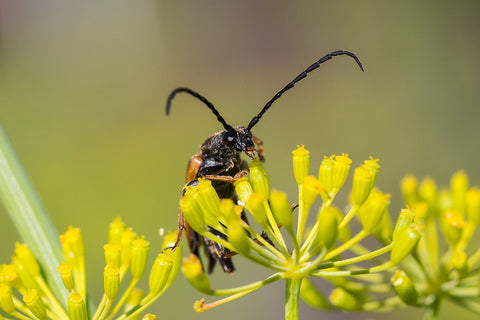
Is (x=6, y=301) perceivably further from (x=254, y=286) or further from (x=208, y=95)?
(x=208, y=95)

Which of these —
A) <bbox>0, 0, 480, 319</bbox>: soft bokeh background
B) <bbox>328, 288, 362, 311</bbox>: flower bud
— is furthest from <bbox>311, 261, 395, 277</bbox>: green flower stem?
<bbox>0, 0, 480, 319</bbox>: soft bokeh background

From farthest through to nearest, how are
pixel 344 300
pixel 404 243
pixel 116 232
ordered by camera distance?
pixel 344 300 < pixel 116 232 < pixel 404 243

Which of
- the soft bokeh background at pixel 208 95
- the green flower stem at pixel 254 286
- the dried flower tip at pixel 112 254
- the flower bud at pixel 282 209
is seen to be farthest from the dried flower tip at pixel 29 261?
the soft bokeh background at pixel 208 95

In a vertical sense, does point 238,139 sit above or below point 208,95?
below

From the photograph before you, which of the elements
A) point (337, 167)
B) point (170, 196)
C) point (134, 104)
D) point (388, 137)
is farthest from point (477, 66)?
point (337, 167)

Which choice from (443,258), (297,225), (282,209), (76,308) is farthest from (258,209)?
(443,258)

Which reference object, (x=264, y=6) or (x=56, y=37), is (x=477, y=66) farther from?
(x=56, y=37)

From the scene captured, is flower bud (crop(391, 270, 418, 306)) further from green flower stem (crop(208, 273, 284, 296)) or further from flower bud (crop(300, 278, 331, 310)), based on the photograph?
green flower stem (crop(208, 273, 284, 296))

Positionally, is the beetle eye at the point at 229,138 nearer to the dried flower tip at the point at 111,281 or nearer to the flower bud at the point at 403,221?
the dried flower tip at the point at 111,281
